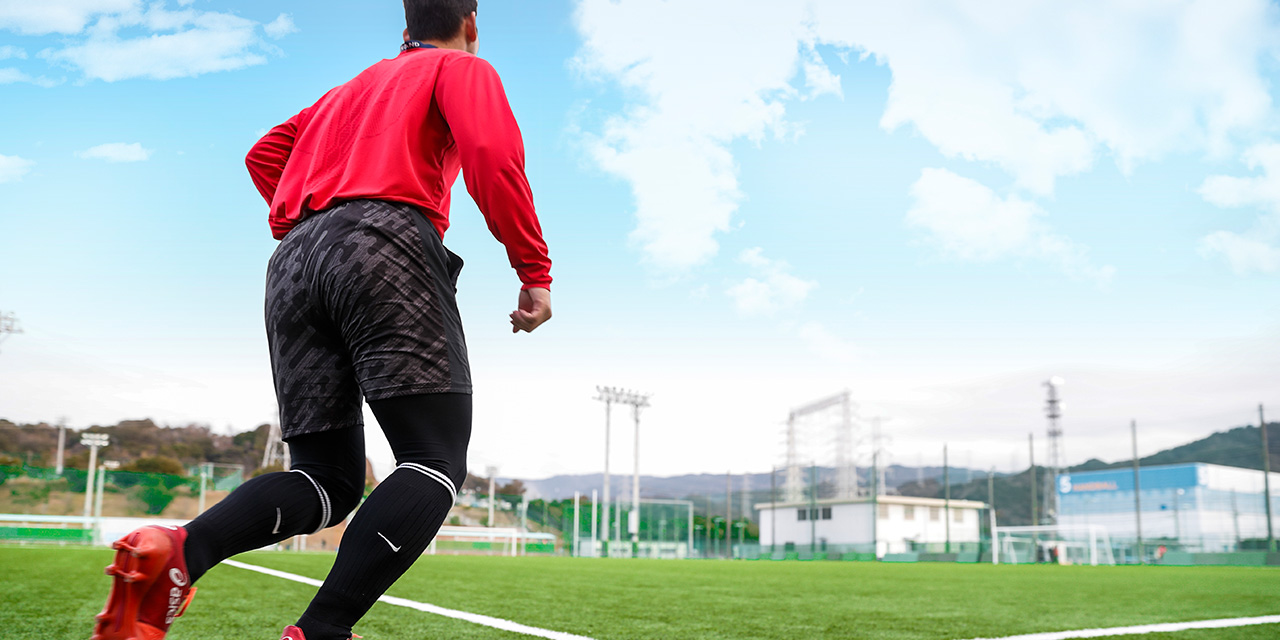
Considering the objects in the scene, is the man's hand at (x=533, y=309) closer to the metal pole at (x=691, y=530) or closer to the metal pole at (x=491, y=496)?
the metal pole at (x=491, y=496)

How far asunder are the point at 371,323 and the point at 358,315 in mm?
27

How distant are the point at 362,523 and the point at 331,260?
441 mm

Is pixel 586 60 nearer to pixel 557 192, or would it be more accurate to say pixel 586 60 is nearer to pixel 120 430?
pixel 557 192

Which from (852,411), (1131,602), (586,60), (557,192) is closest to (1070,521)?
(852,411)

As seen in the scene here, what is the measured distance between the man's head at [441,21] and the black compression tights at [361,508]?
79 centimetres

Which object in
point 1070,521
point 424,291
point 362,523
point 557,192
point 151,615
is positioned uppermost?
point 557,192

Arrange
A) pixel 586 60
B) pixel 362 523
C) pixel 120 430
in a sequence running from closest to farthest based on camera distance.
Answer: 1. pixel 362 523
2. pixel 586 60
3. pixel 120 430

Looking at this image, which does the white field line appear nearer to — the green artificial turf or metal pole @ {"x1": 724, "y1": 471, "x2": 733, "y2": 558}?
the green artificial turf

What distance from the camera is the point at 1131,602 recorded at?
516 centimetres

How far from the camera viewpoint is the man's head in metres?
1.73

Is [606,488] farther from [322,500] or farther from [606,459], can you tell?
[322,500]

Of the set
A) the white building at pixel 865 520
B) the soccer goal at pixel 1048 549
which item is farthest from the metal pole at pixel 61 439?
the soccer goal at pixel 1048 549

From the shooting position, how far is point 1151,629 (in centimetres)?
338

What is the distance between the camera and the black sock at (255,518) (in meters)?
1.30
